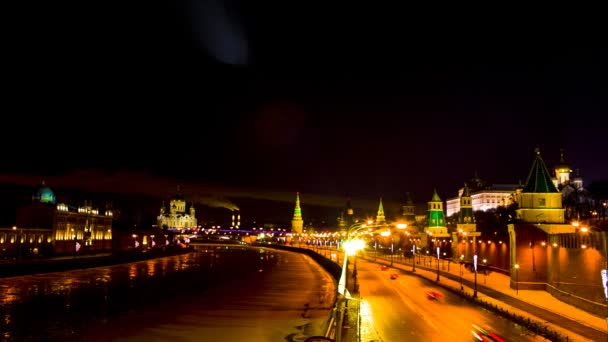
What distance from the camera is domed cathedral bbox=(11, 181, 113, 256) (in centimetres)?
8056

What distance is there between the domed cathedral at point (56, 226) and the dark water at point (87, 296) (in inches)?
623

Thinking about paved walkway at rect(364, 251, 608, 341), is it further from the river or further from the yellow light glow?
the river

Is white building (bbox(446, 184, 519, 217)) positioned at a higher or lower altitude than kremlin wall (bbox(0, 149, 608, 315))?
higher

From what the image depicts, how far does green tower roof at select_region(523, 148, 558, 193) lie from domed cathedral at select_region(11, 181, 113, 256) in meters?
64.0

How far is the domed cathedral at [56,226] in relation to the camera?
8056 cm

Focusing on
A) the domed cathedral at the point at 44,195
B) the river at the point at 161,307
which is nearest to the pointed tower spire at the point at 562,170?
the river at the point at 161,307

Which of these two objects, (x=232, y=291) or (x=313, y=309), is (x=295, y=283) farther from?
(x=313, y=309)

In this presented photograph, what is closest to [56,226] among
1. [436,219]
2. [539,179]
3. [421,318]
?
[436,219]

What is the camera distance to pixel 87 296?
44.1m

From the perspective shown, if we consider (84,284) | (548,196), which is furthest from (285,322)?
(84,284)

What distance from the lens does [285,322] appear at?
31.3 m

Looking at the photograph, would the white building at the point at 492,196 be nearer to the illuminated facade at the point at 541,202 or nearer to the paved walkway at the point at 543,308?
the illuminated facade at the point at 541,202

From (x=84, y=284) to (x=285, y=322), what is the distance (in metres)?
29.2

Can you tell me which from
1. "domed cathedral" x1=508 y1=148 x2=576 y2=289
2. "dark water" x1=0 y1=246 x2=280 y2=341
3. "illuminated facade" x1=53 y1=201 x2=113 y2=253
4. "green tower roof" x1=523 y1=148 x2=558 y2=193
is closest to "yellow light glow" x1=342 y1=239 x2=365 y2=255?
"domed cathedral" x1=508 y1=148 x2=576 y2=289
